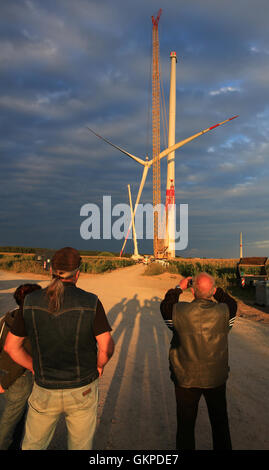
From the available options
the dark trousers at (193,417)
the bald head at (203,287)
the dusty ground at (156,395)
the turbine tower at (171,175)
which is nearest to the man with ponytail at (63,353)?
the dark trousers at (193,417)

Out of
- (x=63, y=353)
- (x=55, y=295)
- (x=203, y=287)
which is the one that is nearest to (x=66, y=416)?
(x=63, y=353)

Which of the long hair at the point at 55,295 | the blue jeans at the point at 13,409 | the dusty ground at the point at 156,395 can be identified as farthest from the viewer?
the dusty ground at the point at 156,395

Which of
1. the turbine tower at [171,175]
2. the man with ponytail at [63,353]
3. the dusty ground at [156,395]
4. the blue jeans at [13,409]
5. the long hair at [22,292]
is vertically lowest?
the dusty ground at [156,395]

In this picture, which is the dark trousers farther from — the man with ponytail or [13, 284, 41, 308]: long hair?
[13, 284, 41, 308]: long hair

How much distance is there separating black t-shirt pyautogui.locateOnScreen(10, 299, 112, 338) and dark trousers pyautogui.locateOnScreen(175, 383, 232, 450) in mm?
1102

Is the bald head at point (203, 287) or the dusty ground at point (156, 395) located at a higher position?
the bald head at point (203, 287)

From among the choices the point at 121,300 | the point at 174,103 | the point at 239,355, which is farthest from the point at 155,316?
the point at 174,103

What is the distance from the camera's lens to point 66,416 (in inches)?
98.9

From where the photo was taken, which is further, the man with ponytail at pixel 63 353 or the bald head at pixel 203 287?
the bald head at pixel 203 287

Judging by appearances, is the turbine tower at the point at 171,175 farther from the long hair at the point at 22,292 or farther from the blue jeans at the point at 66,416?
the blue jeans at the point at 66,416

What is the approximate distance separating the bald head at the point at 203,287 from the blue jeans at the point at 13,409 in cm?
204

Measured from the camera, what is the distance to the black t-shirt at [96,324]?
2.54 m

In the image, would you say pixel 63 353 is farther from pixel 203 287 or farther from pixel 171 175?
pixel 171 175

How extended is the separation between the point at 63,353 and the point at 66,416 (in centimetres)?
54
